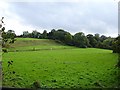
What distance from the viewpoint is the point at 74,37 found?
8856 centimetres

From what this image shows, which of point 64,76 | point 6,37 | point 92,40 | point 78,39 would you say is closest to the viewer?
point 6,37

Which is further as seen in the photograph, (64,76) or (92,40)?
(92,40)

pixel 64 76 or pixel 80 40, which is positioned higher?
pixel 80 40

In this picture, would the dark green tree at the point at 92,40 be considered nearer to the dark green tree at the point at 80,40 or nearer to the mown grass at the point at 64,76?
the dark green tree at the point at 80,40

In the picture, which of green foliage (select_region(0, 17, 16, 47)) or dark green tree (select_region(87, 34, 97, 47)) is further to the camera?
dark green tree (select_region(87, 34, 97, 47))

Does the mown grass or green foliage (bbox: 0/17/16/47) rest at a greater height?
green foliage (bbox: 0/17/16/47)

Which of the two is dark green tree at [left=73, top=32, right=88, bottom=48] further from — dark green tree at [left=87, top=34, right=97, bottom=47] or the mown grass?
the mown grass

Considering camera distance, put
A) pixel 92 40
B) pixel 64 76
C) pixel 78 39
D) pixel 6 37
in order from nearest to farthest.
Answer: pixel 6 37 < pixel 64 76 < pixel 78 39 < pixel 92 40

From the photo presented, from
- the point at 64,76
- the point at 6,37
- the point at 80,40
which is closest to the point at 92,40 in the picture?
the point at 80,40

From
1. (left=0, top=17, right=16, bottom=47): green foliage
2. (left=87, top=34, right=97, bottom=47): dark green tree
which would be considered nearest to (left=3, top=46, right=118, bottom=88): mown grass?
(left=0, top=17, right=16, bottom=47): green foliage

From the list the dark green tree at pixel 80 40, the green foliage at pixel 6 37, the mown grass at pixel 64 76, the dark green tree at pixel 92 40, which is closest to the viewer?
the green foliage at pixel 6 37

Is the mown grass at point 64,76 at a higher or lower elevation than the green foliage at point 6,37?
lower

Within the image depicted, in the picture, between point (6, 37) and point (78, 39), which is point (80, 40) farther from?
point (6, 37)

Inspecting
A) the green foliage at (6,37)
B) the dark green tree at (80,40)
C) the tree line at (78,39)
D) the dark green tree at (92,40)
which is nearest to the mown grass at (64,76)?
the green foliage at (6,37)
